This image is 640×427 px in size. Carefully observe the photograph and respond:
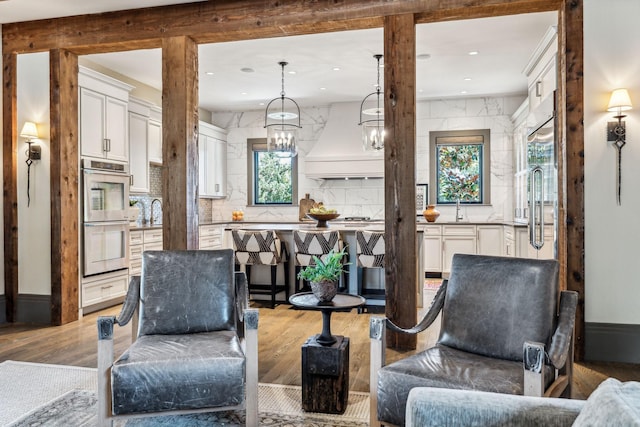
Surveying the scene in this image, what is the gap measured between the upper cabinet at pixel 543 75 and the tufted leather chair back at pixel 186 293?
3.29m

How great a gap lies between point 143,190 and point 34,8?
2.60 m

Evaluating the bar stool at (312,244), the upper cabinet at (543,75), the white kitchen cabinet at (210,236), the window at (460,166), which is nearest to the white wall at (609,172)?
the upper cabinet at (543,75)

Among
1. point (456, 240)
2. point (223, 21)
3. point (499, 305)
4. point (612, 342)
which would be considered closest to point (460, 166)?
point (456, 240)

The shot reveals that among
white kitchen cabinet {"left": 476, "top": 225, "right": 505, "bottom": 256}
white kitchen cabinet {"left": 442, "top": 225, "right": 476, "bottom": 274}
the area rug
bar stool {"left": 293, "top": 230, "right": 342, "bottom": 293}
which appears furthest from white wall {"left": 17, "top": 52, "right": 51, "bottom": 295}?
white kitchen cabinet {"left": 476, "top": 225, "right": 505, "bottom": 256}

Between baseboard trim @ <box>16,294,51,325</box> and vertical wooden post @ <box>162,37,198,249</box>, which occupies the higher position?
vertical wooden post @ <box>162,37,198,249</box>

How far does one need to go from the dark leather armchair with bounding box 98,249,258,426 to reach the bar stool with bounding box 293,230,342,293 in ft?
6.69

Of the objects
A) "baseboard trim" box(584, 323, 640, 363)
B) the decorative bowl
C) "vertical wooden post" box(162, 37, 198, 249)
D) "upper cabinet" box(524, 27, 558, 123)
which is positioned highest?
"upper cabinet" box(524, 27, 558, 123)

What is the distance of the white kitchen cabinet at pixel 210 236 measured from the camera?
287 inches

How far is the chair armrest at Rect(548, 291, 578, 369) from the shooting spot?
1853 mm

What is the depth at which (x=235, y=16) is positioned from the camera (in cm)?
400

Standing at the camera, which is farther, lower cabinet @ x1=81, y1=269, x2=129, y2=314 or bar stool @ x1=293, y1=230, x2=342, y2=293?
lower cabinet @ x1=81, y1=269, x2=129, y2=314

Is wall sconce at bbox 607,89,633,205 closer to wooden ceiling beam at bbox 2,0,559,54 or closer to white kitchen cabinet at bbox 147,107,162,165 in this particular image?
wooden ceiling beam at bbox 2,0,559,54

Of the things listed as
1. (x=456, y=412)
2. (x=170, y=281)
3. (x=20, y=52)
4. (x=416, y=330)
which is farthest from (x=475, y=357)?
(x=20, y=52)

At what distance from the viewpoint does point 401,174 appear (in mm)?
3678
